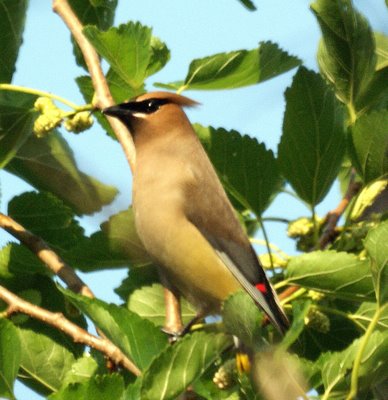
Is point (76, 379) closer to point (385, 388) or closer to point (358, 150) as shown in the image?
point (385, 388)

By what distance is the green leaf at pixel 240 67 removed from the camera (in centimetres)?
343

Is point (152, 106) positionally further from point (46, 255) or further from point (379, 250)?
point (379, 250)

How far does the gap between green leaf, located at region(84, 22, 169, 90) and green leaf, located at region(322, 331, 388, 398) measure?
121cm

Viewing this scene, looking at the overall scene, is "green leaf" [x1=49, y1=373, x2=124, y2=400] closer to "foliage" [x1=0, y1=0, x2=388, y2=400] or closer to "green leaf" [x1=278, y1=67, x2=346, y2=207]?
"foliage" [x1=0, y1=0, x2=388, y2=400]

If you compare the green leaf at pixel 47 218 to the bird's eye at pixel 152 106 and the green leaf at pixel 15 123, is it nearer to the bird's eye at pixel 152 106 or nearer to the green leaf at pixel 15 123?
the green leaf at pixel 15 123

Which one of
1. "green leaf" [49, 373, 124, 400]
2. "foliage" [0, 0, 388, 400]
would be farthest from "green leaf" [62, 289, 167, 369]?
"green leaf" [49, 373, 124, 400]

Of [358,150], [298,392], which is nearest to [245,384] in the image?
[298,392]

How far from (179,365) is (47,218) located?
4.08ft

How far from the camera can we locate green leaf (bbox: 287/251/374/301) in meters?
2.83

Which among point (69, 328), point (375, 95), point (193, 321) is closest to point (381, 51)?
point (375, 95)

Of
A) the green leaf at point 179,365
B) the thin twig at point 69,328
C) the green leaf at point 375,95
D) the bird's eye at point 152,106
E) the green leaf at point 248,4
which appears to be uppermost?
the green leaf at point 248,4

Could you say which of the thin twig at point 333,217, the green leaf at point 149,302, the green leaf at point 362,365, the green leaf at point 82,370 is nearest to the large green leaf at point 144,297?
the green leaf at point 149,302

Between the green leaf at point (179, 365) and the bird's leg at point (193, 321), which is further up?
the green leaf at point (179, 365)

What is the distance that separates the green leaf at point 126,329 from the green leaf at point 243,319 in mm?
165
